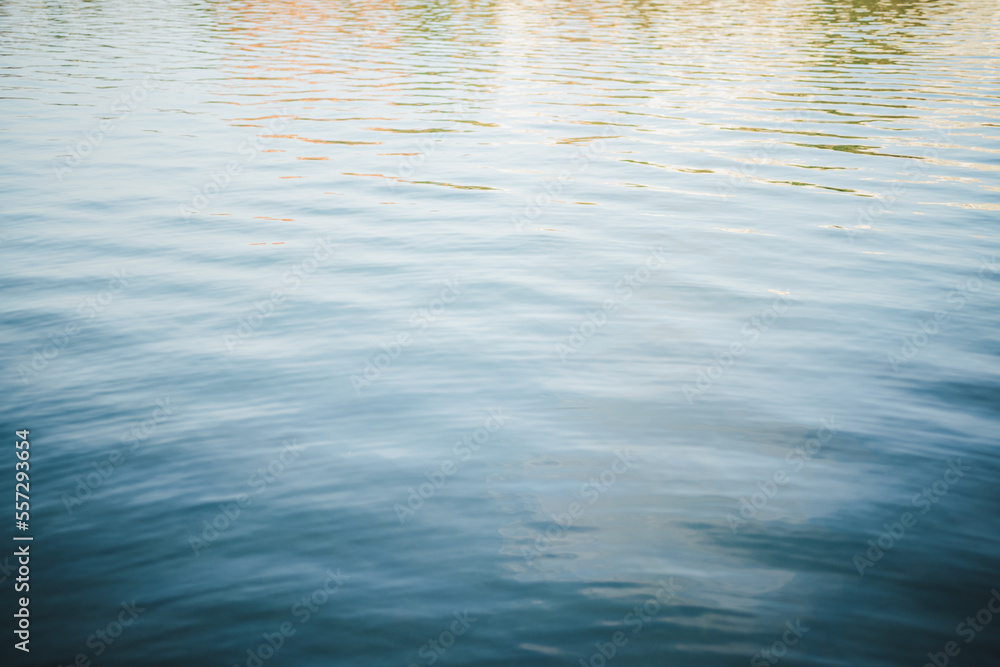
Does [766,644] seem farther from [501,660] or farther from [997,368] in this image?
[997,368]

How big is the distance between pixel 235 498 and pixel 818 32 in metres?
42.8

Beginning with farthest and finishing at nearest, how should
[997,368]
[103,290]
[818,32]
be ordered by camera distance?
[818,32], [103,290], [997,368]

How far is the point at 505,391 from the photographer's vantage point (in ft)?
27.2

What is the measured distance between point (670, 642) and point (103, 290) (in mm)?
8888

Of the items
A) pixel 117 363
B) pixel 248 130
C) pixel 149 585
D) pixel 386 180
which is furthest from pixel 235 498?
pixel 248 130

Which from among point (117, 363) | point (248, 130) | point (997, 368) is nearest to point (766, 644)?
point (997, 368)

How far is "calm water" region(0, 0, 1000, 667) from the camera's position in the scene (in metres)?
5.27

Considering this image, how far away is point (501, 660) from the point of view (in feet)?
16.0

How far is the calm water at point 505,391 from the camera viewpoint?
17.3 ft

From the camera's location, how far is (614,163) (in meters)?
17.9

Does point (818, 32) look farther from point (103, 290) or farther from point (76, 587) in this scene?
point (76, 587)

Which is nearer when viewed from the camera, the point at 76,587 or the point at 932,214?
the point at 76,587

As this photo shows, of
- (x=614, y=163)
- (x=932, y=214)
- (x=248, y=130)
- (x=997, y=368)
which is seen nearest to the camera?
(x=997, y=368)

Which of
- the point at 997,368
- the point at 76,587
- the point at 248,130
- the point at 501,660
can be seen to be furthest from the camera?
the point at 248,130
